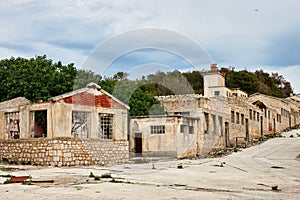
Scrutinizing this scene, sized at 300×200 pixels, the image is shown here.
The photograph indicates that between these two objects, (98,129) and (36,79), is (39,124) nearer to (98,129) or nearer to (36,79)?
(98,129)

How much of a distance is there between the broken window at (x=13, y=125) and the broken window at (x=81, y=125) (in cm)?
294

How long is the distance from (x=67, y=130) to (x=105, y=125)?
3.00m

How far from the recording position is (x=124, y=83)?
99.3 ft

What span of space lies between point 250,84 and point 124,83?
111ft

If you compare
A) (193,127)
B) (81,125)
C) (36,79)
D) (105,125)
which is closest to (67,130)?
(81,125)

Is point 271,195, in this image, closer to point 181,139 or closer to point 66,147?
point 66,147

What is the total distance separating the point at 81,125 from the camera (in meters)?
19.3

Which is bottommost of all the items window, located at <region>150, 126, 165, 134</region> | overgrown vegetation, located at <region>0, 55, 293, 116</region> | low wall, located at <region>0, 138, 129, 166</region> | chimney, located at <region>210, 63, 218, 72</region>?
low wall, located at <region>0, 138, 129, 166</region>

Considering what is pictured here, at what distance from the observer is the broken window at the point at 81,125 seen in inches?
748

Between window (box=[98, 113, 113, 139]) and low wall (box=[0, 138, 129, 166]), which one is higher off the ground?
window (box=[98, 113, 113, 139])

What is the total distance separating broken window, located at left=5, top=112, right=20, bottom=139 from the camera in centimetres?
1986

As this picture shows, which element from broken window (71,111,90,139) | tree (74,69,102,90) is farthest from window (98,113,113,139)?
tree (74,69,102,90)

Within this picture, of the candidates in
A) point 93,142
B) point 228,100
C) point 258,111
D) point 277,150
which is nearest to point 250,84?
point 258,111

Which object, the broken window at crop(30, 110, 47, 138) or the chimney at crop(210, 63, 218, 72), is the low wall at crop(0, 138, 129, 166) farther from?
the chimney at crop(210, 63, 218, 72)
